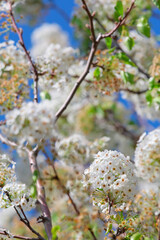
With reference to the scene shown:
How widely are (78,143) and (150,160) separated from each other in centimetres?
214

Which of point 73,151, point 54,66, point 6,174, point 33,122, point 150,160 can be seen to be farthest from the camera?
point 73,151

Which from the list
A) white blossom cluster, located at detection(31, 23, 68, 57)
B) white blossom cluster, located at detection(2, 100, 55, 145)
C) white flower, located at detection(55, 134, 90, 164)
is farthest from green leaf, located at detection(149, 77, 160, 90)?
white blossom cluster, located at detection(31, 23, 68, 57)

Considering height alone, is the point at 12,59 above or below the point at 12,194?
above

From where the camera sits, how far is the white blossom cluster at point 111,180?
198 cm

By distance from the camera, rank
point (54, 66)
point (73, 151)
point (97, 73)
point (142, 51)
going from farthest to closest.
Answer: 1. point (142, 51)
2. point (73, 151)
3. point (54, 66)
4. point (97, 73)

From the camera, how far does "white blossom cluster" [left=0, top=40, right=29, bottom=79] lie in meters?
3.19

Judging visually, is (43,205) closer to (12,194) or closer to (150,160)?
(12,194)

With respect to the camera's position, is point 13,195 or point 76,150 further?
point 76,150

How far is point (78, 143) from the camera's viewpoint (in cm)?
402

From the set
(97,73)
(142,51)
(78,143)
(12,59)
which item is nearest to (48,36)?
(142,51)

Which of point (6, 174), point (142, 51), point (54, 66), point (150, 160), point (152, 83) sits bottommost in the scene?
point (150, 160)

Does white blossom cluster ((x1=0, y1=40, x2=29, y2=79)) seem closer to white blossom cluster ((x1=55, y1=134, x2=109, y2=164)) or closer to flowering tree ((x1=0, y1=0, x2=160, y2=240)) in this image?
flowering tree ((x1=0, y1=0, x2=160, y2=240))

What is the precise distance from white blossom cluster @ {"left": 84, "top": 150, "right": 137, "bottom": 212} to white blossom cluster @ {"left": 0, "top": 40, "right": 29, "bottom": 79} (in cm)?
148

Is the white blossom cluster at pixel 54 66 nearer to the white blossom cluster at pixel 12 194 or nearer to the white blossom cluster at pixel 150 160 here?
the white blossom cluster at pixel 12 194
